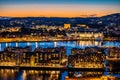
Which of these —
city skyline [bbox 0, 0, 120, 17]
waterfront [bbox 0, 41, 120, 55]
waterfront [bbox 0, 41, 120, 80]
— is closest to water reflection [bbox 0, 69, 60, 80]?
waterfront [bbox 0, 41, 120, 80]

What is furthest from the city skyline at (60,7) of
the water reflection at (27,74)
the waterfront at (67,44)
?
the water reflection at (27,74)

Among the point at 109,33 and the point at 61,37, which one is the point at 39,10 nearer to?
the point at 61,37

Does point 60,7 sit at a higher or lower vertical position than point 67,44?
higher

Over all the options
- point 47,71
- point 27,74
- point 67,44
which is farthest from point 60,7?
point 27,74

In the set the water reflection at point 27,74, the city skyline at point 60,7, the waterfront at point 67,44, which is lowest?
the water reflection at point 27,74

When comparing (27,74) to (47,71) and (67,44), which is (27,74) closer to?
(47,71)

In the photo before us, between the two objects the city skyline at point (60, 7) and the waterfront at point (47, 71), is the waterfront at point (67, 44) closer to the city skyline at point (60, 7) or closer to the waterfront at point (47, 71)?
the waterfront at point (47, 71)

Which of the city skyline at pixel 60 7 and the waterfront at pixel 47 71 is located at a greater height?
the city skyline at pixel 60 7

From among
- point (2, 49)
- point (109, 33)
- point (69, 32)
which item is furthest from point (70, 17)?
point (2, 49)
